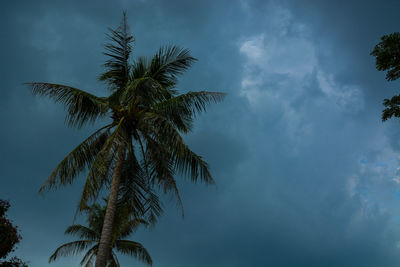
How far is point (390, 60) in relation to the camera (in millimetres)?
9688

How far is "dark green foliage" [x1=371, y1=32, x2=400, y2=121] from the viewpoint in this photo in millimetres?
9414

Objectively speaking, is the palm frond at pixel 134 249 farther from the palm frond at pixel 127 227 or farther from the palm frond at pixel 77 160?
the palm frond at pixel 77 160

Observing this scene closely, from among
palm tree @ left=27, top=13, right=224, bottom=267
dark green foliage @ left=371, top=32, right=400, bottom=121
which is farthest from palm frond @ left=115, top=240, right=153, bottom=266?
dark green foliage @ left=371, top=32, right=400, bottom=121

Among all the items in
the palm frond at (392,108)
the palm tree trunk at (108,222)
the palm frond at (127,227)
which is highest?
the palm frond at (127,227)

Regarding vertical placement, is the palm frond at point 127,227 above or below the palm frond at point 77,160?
above

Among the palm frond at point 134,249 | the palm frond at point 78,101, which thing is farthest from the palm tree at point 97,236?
the palm frond at point 78,101

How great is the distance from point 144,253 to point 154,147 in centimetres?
1244

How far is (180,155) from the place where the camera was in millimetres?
9898

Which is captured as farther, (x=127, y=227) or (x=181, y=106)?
(x=127, y=227)

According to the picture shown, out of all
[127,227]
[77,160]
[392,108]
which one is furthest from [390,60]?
[127,227]

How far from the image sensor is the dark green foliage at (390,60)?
9414 mm

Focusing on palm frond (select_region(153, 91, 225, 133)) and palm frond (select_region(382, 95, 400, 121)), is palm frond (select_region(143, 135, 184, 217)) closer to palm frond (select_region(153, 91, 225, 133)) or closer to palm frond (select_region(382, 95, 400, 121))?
palm frond (select_region(153, 91, 225, 133))

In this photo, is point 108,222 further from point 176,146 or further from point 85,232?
point 85,232

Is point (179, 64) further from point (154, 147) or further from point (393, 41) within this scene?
point (393, 41)
